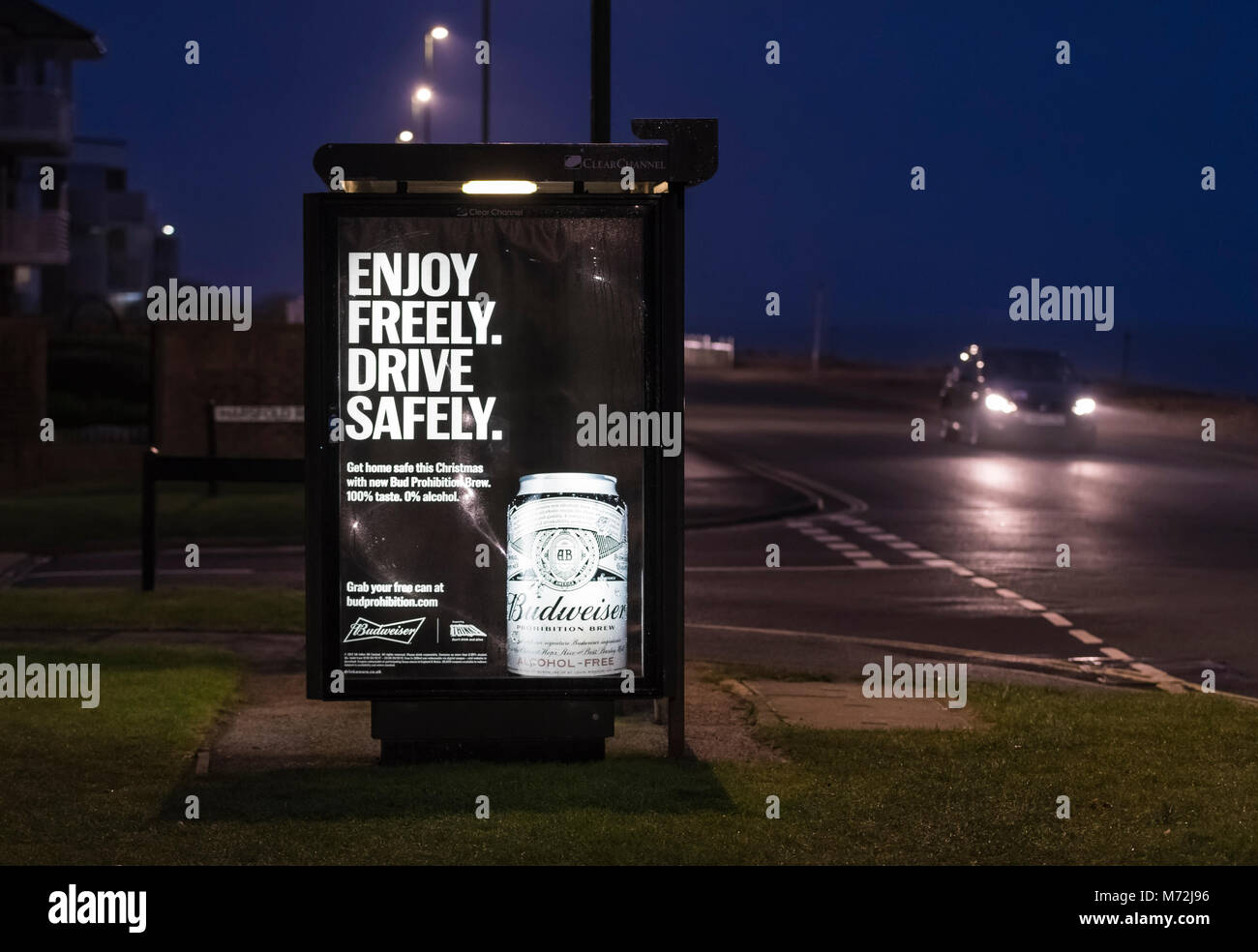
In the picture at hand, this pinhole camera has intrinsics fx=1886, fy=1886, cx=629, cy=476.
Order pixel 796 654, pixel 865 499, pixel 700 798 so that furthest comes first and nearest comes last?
pixel 865 499
pixel 796 654
pixel 700 798

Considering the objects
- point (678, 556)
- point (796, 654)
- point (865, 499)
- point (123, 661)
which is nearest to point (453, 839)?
point (678, 556)

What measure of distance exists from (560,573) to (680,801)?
1.21 meters

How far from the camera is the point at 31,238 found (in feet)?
169

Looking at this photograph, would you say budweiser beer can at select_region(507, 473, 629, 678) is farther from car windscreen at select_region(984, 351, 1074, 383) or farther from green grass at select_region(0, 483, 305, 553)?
car windscreen at select_region(984, 351, 1074, 383)

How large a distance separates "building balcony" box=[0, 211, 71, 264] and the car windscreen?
2836 cm

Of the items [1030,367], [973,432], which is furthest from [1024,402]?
[1030,367]

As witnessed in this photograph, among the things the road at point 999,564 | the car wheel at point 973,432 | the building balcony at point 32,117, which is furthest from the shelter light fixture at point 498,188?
the building balcony at point 32,117

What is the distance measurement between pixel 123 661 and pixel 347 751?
9.61ft

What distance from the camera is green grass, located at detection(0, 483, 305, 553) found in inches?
789

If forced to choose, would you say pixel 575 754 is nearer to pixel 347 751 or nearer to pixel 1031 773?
pixel 347 751

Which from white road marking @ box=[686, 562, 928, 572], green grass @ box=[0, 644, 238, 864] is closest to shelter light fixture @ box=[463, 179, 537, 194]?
green grass @ box=[0, 644, 238, 864]

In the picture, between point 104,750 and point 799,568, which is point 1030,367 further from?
point 104,750

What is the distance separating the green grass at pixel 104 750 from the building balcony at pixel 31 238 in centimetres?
4191

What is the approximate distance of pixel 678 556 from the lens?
330 inches
